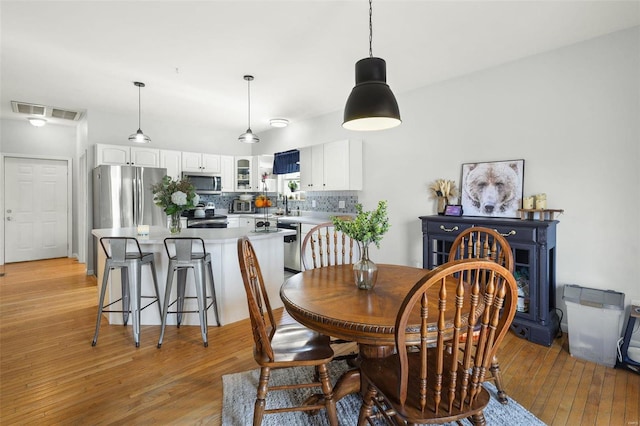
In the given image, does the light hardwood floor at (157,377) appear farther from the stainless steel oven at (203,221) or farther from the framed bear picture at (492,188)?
the stainless steel oven at (203,221)

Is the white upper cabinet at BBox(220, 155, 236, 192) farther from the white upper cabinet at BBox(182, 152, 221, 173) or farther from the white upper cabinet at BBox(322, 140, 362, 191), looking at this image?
the white upper cabinet at BBox(322, 140, 362, 191)

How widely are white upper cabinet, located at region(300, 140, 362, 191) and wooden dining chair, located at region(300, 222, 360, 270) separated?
2.33ft

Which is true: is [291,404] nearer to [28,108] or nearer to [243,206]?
[243,206]

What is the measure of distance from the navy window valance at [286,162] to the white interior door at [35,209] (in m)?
4.15

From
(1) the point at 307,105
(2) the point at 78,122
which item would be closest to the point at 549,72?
(1) the point at 307,105

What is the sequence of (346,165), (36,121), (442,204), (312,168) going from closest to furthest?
1. (442,204)
2. (346,165)
3. (312,168)
4. (36,121)

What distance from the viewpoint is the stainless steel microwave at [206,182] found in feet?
18.5

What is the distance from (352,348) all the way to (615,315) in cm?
198

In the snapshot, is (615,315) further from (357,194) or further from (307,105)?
(307,105)

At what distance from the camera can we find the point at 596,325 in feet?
7.80

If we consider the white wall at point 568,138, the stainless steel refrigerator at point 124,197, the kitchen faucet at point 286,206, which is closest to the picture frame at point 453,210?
the white wall at point 568,138

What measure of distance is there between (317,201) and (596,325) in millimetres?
3935

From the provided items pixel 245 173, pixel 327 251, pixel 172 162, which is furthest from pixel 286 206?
pixel 327 251

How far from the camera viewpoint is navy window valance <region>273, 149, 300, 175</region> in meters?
5.59
